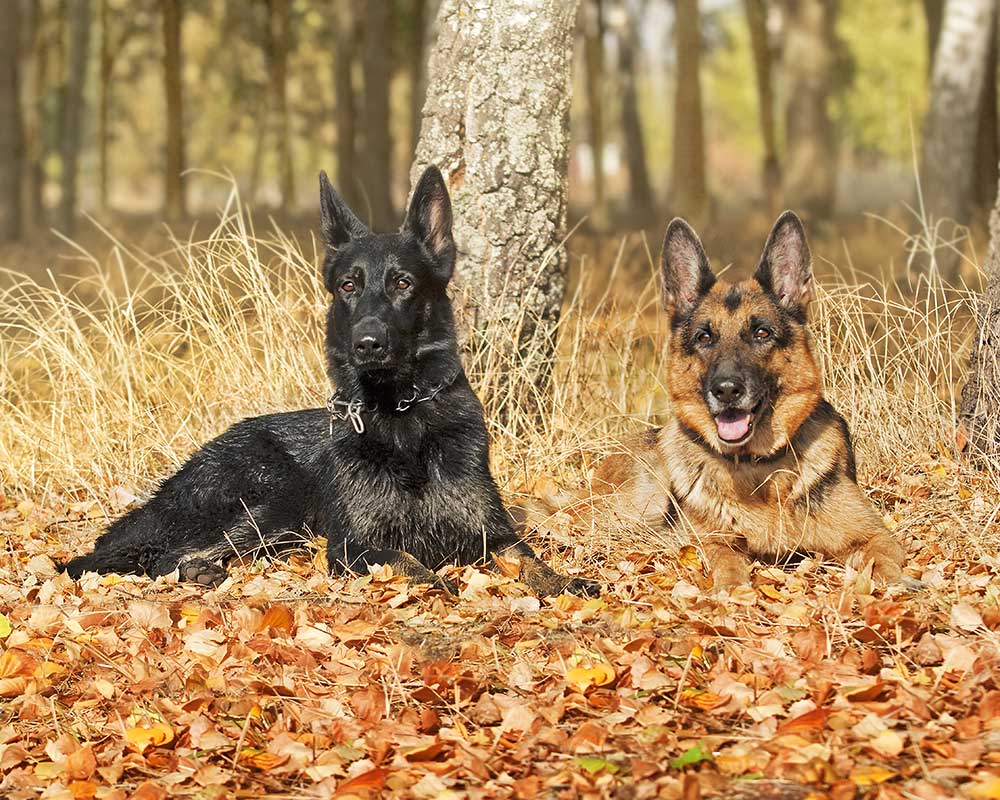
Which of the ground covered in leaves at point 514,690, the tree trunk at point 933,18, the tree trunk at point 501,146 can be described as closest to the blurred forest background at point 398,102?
the tree trunk at point 933,18

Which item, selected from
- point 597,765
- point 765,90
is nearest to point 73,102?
point 765,90

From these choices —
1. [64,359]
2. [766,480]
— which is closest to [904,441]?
[766,480]

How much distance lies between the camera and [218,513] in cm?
553

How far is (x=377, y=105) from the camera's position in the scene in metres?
18.2

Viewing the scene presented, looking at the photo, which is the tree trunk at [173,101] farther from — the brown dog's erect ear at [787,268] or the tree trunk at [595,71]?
the brown dog's erect ear at [787,268]

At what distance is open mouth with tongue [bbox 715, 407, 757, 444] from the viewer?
4.91 m

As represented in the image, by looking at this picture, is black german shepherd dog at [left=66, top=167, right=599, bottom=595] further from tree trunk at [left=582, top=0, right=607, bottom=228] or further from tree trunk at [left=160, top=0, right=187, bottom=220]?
tree trunk at [left=582, top=0, right=607, bottom=228]

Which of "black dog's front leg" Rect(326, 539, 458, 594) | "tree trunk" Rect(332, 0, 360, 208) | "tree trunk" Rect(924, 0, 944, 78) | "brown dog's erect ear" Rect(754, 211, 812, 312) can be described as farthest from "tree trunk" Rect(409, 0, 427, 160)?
"black dog's front leg" Rect(326, 539, 458, 594)

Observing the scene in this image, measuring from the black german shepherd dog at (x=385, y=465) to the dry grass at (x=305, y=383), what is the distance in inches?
44.2

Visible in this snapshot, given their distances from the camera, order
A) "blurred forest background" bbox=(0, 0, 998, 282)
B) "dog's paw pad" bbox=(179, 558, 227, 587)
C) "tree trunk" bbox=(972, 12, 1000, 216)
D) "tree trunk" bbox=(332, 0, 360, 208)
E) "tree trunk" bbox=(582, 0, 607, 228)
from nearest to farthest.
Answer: "dog's paw pad" bbox=(179, 558, 227, 587) < "tree trunk" bbox=(972, 12, 1000, 216) < "blurred forest background" bbox=(0, 0, 998, 282) < "tree trunk" bbox=(332, 0, 360, 208) < "tree trunk" bbox=(582, 0, 607, 228)

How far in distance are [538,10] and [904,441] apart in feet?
10.4

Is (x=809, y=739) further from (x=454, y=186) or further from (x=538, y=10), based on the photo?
(x=538, y=10)

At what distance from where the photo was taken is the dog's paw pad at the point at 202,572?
206 inches

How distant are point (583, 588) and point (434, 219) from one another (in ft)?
5.96
